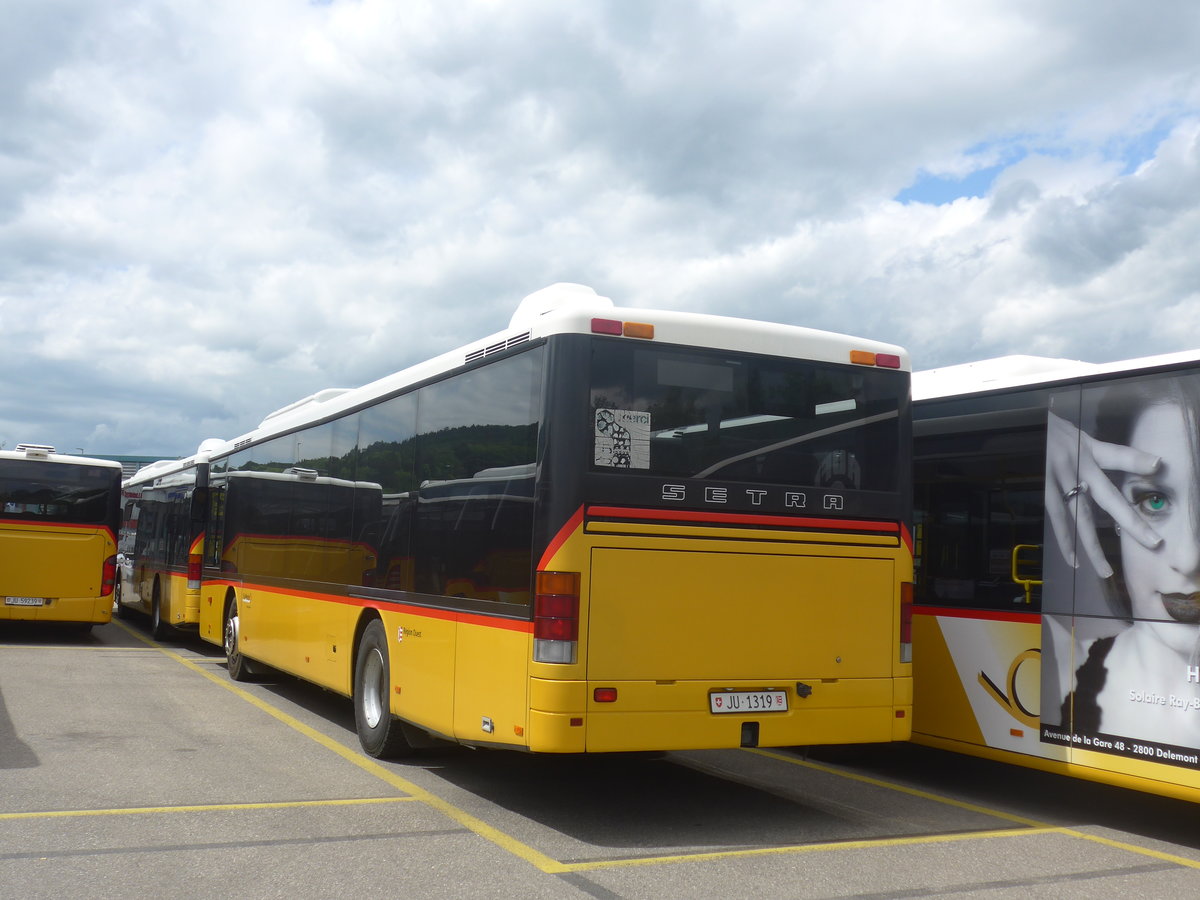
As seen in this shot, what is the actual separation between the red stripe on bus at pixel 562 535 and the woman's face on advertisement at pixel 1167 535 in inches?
133

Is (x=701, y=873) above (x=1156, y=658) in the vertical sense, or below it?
below

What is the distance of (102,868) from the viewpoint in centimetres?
591

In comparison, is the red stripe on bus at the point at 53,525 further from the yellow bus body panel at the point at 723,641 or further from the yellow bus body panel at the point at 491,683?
the yellow bus body panel at the point at 723,641

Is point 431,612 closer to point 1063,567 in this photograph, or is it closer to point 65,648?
point 1063,567

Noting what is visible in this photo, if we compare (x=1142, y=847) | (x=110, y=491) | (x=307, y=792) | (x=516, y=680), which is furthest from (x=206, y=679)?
(x=1142, y=847)

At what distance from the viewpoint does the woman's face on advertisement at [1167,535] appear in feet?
23.0

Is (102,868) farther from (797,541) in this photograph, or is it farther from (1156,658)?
(1156,658)

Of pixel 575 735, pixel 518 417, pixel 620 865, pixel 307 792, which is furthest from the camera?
pixel 307 792

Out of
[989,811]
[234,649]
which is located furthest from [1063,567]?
[234,649]

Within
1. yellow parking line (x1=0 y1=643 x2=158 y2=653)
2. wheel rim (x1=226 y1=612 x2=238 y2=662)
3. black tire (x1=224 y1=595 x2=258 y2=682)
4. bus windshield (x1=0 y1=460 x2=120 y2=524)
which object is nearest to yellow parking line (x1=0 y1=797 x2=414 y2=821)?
black tire (x1=224 y1=595 x2=258 y2=682)

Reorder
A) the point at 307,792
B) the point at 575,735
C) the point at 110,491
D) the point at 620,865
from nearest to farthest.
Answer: the point at 620,865 < the point at 575,735 < the point at 307,792 < the point at 110,491

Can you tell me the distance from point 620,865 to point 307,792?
2570 millimetres

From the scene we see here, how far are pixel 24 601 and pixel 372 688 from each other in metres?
11.3

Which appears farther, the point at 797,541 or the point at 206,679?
the point at 206,679
